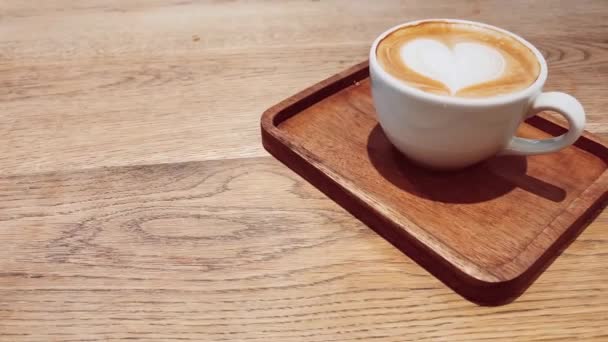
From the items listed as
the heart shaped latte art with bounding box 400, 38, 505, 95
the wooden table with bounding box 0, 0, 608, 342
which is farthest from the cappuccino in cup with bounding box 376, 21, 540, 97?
the wooden table with bounding box 0, 0, 608, 342

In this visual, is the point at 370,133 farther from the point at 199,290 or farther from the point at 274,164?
the point at 199,290

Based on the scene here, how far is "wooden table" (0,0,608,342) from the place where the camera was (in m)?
0.40

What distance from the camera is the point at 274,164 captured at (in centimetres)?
55

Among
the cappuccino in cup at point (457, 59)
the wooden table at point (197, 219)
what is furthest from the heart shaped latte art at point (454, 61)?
the wooden table at point (197, 219)

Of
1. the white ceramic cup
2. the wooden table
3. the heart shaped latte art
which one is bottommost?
the wooden table

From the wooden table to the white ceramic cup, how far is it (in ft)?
0.31

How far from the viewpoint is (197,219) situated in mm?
483

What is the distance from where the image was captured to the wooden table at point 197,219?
40 cm

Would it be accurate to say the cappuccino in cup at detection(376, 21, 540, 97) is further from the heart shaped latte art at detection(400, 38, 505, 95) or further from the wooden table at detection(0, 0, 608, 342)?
the wooden table at detection(0, 0, 608, 342)

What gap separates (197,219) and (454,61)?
29cm

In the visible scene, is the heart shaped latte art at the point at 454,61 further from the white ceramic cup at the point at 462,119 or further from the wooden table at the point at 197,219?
the wooden table at the point at 197,219

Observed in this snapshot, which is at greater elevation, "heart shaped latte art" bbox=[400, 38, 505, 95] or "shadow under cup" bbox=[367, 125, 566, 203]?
"heart shaped latte art" bbox=[400, 38, 505, 95]

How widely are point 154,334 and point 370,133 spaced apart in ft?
1.02

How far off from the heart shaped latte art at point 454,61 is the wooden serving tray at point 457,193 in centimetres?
10
